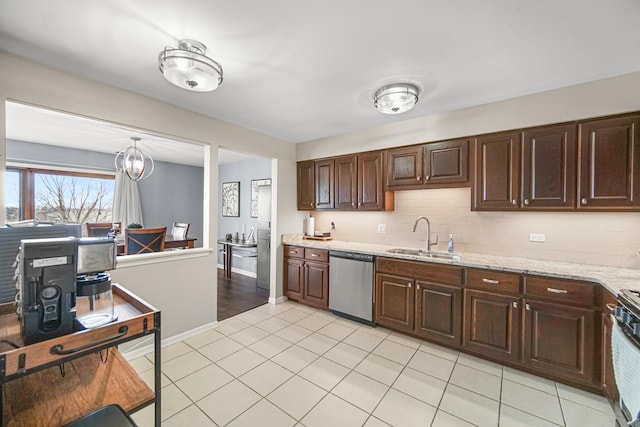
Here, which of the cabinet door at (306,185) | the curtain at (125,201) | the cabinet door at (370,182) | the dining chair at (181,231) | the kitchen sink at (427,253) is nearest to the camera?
the kitchen sink at (427,253)

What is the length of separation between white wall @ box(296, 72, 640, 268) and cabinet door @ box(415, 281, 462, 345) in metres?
0.68

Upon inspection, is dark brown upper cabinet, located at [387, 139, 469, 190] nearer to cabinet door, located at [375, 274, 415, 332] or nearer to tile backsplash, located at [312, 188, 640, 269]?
tile backsplash, located at [312, 188, 640, 269]

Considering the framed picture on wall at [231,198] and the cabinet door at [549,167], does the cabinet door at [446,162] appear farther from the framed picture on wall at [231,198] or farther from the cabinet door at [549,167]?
the framed picture on wall at [231,198]

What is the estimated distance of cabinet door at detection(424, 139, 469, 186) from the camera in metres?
2.76

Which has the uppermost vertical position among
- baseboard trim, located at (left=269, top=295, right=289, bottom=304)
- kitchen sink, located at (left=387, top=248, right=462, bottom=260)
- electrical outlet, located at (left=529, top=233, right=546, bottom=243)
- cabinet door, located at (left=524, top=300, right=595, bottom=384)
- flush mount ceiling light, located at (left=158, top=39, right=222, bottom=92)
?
flush mount ceiling light, located at (left=158, top=39, right=222, bottom=92)

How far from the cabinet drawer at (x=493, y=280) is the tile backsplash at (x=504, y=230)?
563 millimetres

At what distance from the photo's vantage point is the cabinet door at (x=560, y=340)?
1977mm

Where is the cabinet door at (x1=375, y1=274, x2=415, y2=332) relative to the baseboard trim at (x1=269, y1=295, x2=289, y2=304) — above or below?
above

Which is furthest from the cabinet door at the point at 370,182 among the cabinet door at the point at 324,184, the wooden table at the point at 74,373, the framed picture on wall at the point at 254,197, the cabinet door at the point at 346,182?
the wooden table at the point at 74,373

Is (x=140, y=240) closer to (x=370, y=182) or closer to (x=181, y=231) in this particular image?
(x=181, y=231)

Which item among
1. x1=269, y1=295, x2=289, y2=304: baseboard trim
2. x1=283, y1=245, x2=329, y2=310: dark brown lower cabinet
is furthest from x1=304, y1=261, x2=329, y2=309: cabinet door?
x1=269, y1=295, x2=289, y2=304: baseboard trim

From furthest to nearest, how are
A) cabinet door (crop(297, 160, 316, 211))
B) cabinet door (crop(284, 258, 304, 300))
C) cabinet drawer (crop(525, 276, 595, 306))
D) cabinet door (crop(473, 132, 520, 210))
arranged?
1. cabinet door (crop(297, 160, 316, 211))
2. cabinet door (crop(284, 258, 304, 300))
3. cabinet door (crop(473, 132, 520, 210))
4. cabinet drawer (crop(525, 276, 595, 306))

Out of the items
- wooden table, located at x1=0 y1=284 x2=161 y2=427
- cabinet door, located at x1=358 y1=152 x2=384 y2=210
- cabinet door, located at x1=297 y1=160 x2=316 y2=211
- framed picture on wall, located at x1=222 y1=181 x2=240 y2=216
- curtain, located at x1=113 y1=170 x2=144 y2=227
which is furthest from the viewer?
framed picture on wall, located at x1=222 y1=181 x2=240 y2=216

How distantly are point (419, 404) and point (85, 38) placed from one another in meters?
3.37
